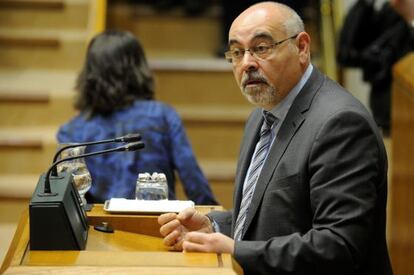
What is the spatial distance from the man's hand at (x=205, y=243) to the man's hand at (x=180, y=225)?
12 cm

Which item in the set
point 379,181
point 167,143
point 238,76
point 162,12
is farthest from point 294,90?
point 162,12

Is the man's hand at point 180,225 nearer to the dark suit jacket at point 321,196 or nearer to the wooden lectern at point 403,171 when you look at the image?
the dark suit jacket at point 321,196

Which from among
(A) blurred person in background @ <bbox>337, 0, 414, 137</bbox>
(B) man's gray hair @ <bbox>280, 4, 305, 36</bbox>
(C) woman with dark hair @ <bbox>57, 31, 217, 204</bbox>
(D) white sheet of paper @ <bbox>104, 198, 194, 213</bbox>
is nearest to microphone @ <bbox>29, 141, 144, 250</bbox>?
(D) white sheet of paper @ <bbox>104, 198, 194, 213</bbox>

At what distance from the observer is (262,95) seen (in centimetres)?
239

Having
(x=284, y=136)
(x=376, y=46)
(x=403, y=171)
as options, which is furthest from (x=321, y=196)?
(x=376, y=46)

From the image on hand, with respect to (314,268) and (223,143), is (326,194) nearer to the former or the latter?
(314,268)

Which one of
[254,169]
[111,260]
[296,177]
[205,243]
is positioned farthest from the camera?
[254,169]

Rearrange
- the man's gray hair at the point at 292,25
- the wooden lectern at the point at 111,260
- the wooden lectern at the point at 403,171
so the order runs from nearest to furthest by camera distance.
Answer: the wooden lectern at the point at 111,260
the man's gray hair at the point at 292,25
the wooden lectern at the point at 403,171

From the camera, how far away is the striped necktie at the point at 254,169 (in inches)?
96.2

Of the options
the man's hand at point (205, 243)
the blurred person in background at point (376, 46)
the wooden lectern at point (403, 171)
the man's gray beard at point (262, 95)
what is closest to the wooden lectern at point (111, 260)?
the man's hand at point (205, 243)

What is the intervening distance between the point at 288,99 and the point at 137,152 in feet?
3.98

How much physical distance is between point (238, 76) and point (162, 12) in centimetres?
365

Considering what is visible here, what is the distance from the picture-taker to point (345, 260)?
2.18 meters

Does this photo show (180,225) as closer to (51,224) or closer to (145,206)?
(145,206)
